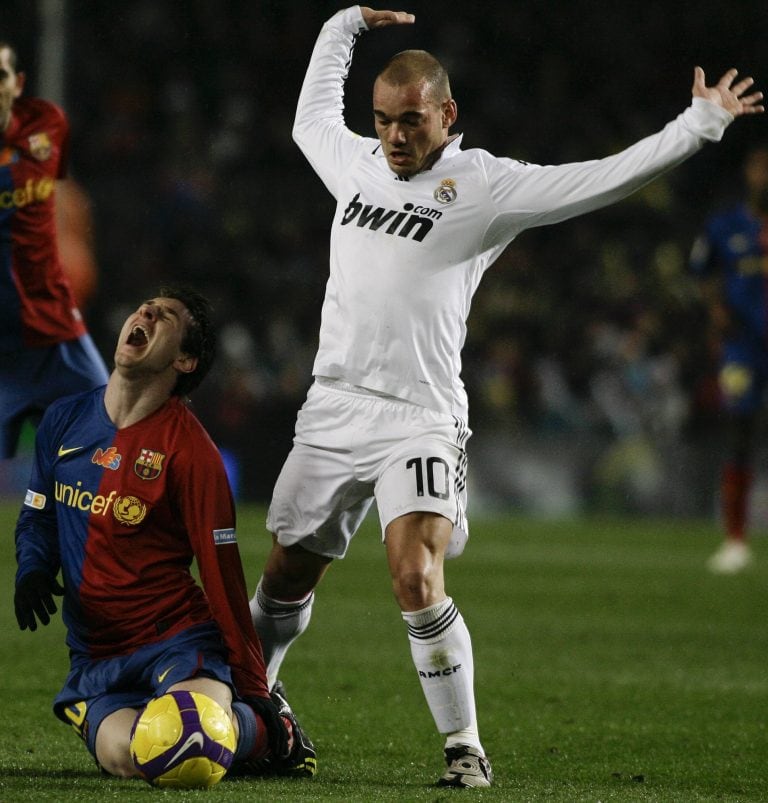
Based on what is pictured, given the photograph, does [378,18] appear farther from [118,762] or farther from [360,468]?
[118,762]

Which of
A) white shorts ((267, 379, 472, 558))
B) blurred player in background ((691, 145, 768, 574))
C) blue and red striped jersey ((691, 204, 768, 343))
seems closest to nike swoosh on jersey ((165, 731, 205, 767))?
white shorts ((267, 379, 472, 558))

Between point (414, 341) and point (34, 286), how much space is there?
2201 millimetres

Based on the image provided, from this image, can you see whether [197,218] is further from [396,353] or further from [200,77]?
[396,353]

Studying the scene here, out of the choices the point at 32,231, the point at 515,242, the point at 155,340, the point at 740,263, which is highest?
the point at 515,242

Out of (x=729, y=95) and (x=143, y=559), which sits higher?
(x=729, y=95)

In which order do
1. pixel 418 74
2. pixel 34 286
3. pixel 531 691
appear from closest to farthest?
pixel 418 74 → pixel 34 286 → pixel 531 691

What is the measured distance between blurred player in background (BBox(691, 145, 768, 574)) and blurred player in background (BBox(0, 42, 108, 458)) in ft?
20.6

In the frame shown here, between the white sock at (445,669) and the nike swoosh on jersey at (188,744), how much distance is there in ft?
2.57

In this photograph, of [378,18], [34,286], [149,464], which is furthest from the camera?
[34,286]

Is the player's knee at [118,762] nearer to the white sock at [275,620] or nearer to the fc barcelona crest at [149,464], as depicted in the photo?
the fc barcelona crest at [149,464]

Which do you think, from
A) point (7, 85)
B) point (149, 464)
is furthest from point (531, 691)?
point (7, 85)

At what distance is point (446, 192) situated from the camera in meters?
4.95

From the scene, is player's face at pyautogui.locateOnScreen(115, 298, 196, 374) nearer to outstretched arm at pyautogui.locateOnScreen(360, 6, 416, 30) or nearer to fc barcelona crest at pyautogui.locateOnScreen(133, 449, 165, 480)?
fc barcelona crest at pyautogui.locateOnScreen(133, 449, 165, 480)

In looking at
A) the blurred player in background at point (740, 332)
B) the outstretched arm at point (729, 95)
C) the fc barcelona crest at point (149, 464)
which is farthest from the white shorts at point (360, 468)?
the blurred player in background at point (740, 332)
